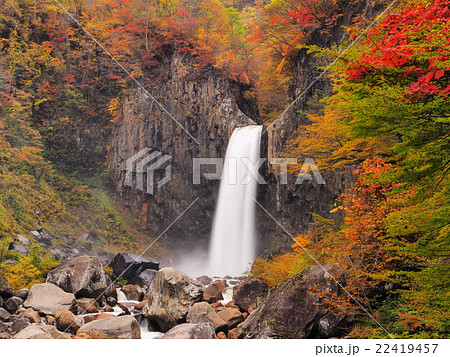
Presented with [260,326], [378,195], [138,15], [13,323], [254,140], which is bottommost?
[13,323]

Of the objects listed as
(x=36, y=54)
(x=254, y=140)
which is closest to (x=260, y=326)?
(x=254, y=140)

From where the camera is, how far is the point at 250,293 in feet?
36.5

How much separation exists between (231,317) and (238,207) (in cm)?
1086


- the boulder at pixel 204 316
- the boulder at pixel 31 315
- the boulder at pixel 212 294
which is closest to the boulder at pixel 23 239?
the boulder at pixel 31 315

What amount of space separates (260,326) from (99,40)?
25.5 meters

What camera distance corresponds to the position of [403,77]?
3.56 m

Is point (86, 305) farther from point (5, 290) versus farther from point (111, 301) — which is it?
point (5, 290)

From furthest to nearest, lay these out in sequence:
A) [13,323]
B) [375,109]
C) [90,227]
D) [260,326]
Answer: [90,227] < [13,323] < [260,326] < [375,109]

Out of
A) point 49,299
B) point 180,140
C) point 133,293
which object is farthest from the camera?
point 180,140

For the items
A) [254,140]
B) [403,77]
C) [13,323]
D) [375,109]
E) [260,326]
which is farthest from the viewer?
[254,140]

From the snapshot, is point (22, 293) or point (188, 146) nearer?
point (22, 293)

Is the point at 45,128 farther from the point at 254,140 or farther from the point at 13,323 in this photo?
the point at 13,323

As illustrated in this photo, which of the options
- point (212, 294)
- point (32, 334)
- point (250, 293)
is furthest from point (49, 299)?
point (250, 293)

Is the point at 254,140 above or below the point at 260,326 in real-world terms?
above
